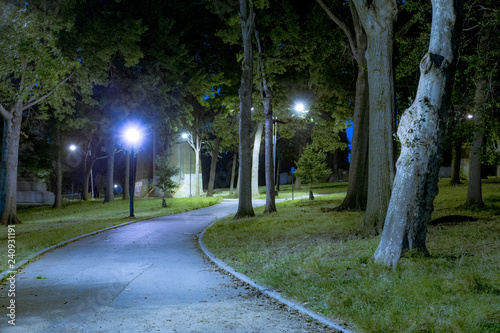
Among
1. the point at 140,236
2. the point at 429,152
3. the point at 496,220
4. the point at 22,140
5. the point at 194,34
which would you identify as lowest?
the point at 140,236

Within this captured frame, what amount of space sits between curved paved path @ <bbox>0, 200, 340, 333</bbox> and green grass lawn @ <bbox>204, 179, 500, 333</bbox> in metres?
0.61

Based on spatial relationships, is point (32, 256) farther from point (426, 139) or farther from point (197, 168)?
point (197, 168)

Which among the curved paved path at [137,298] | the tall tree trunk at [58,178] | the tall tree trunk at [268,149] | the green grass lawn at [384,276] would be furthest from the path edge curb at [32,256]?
the tall tree trunk at [58,178]

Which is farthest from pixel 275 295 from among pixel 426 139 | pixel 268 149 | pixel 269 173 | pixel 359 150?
pixel 268 149

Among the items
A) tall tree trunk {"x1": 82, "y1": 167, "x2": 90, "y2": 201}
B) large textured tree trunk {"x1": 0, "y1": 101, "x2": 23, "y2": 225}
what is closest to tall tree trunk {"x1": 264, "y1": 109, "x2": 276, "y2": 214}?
large textured tree trunk {"x1": 0, "y1": 101, "x2": 23, "y2": 225}

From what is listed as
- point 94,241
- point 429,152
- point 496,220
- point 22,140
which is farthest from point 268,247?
point 22,140

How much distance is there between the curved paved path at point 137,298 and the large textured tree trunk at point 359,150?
9.16 meters

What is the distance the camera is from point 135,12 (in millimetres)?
27078

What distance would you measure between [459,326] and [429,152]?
3651 mm

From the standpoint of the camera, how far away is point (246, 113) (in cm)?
1997

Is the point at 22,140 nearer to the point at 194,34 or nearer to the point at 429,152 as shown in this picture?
the point at 194,34

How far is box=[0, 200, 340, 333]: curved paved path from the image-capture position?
5.23 m

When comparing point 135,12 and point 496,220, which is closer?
point 496,220

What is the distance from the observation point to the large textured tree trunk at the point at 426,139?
24.2 feet
